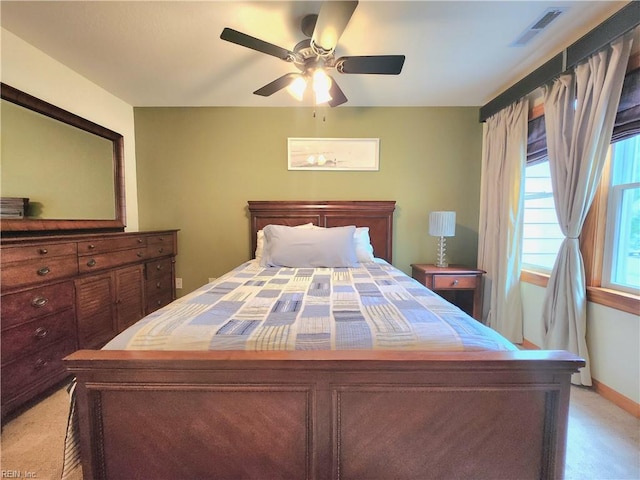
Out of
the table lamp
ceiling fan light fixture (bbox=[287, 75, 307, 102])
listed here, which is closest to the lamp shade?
the table lamp

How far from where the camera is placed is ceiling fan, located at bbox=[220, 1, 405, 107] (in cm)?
140

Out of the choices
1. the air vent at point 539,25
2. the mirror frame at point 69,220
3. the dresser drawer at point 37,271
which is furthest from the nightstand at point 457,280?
the mirror frame at point 69,220

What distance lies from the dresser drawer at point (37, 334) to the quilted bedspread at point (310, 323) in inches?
41.1

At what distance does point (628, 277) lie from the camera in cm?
175

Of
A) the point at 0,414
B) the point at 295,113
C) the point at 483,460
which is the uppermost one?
the point at 295,113

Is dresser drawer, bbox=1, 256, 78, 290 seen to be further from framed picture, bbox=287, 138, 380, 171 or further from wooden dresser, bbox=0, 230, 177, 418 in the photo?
framed picture, bbox=287, 138, 380, 171

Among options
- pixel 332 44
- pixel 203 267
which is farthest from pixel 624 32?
pixel 203 267

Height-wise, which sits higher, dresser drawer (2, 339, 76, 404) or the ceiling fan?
the ceiling fan

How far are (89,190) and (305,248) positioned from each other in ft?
6.75

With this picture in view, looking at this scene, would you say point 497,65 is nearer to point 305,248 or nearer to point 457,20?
point 457,20

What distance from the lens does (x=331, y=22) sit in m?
1.42

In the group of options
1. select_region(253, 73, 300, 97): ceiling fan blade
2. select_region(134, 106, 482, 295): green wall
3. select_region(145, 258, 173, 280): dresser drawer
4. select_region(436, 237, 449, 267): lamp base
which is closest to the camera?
select_region(253, 73, 300, 97): ceiling fan blade

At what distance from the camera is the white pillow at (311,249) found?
2.35 metres

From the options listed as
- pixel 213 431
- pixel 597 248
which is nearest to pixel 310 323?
pixel 213 431
